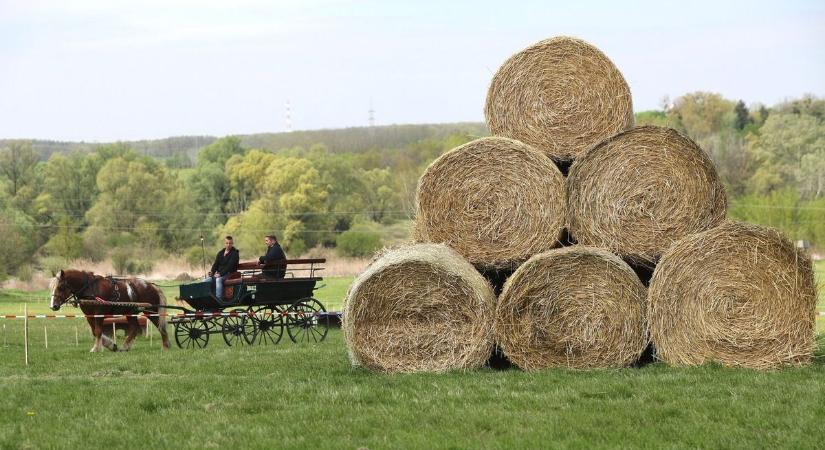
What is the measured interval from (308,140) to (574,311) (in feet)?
543

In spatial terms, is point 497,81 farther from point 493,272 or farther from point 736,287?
point 736,287

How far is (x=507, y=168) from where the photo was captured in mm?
13391

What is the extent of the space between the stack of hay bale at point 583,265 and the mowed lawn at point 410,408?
1.29 feet

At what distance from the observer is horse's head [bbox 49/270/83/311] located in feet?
59.5

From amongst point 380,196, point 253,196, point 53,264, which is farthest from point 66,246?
point 380,196

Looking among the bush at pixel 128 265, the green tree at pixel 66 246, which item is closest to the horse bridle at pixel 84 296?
the bush at pixel 128 265

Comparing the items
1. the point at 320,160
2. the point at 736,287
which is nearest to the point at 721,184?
the point at 736,287

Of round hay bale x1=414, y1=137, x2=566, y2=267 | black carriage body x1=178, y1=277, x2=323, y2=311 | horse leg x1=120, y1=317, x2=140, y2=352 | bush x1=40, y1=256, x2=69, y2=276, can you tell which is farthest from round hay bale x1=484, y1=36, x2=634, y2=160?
bush x1=40, y1=256, x2=69, y2=276

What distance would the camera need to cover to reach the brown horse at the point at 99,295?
1828 cm

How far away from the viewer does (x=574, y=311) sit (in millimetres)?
12781

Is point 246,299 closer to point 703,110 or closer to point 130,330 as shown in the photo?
point 130,330

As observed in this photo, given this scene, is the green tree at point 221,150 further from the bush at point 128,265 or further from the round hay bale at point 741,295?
the round hay bale at point 741,295

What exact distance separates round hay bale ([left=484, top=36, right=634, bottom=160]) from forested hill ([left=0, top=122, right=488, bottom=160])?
485ft

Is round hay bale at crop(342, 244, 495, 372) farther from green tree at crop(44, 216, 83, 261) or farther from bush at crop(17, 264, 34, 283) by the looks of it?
green tree at crop(44, 216, 83, 261)
